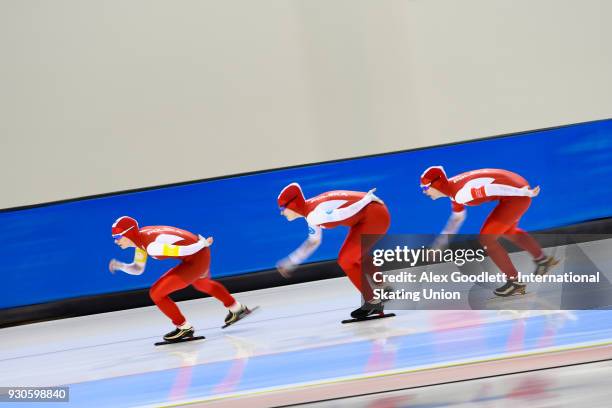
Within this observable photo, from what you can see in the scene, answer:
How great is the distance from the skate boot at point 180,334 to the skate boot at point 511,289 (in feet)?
8.71

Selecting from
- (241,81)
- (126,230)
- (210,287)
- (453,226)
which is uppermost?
(241,81)

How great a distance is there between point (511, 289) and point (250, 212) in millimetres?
3418

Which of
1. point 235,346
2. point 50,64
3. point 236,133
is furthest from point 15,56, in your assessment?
point 235,346

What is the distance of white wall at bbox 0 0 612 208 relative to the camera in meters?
8.47

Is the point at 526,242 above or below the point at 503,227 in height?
below

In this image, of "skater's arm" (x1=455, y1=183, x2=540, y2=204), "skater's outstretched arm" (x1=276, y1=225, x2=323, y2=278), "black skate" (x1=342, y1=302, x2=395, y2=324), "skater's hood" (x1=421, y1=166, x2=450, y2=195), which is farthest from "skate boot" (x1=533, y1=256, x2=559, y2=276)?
"skater's outstretched arm" (x1=276, y1=225, x2=323, y2=278)

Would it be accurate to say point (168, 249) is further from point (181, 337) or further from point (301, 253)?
point (301, 253)

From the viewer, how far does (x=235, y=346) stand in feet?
19.0

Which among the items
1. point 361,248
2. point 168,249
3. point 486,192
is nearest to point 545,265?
point 486,192

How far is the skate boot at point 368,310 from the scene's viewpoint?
19.5 ft

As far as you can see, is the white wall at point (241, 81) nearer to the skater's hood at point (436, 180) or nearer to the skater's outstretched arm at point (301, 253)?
the skater's hood at point (436, 180)

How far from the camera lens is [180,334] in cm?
627

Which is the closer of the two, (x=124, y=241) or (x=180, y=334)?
(x=124, y=241)

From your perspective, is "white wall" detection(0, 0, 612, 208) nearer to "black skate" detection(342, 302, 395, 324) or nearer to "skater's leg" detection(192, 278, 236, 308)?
"skater's leg" detection(192, 278, 236, 308)
